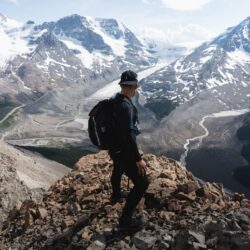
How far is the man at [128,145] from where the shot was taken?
15.5m

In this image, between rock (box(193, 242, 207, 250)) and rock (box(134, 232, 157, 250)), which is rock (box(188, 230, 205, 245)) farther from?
rock (box(134, 232, 157, 250))

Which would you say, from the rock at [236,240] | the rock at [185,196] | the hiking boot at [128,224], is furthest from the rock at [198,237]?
the rock at [185,196]

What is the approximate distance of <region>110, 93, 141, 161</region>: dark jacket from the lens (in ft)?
50.6

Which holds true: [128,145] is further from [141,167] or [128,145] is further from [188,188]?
[188,188]

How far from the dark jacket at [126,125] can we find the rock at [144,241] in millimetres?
2654

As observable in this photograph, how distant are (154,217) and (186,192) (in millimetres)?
2472

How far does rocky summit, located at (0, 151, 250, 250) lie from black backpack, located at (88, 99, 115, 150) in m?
3.28

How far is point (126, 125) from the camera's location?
1541 centimetres

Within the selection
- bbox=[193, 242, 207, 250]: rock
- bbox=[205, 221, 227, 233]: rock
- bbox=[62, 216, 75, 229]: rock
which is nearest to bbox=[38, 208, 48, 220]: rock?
bbox=[62, 216, 75, 229]: rock

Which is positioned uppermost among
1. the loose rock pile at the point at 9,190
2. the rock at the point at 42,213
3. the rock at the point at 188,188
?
the rock at the point at 188,188

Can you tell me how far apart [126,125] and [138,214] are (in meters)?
4.31

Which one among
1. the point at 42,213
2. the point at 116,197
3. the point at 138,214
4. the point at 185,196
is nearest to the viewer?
the point at 138,214

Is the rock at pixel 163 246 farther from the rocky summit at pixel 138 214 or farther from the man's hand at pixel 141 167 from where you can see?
the man's hand at pixel 141 167

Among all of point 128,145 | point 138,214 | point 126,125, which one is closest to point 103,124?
point 126,125
